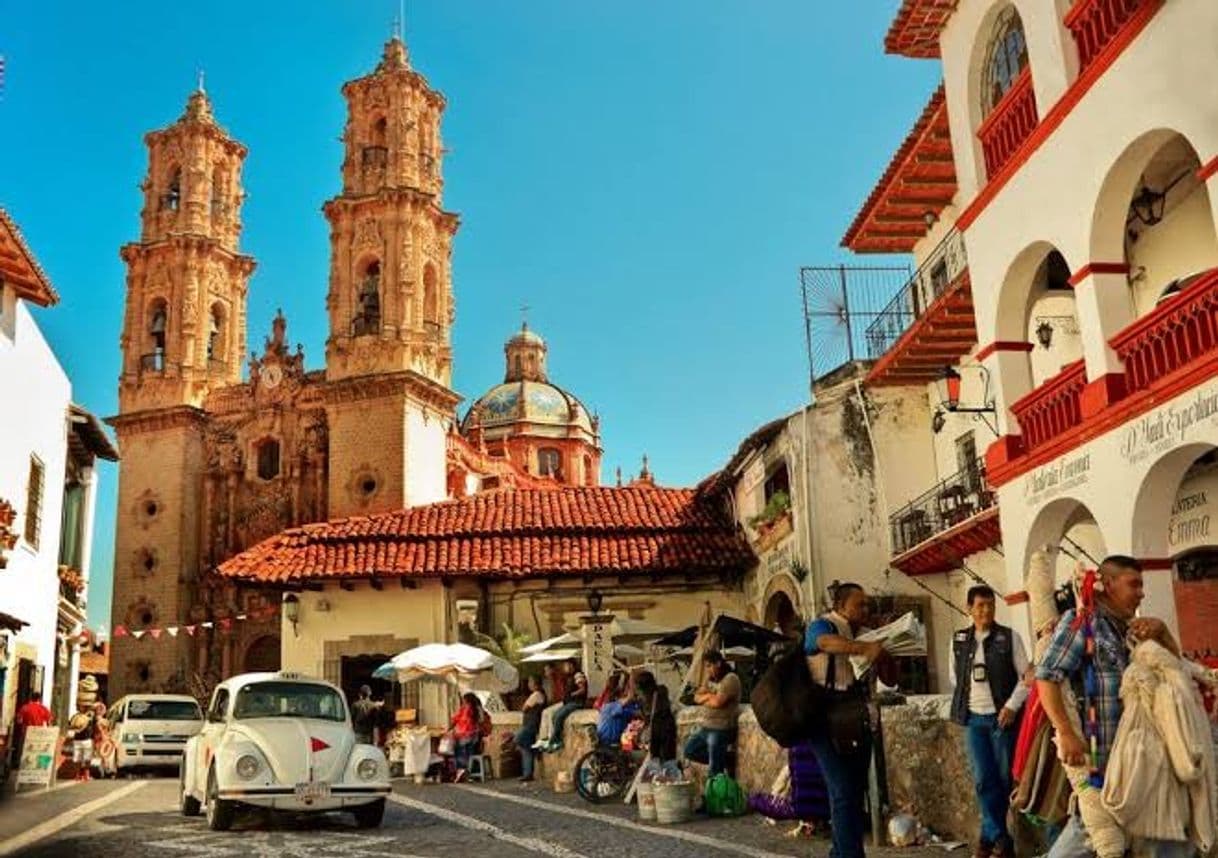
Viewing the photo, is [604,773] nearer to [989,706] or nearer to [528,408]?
[989,706]

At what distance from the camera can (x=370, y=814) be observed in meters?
12.4

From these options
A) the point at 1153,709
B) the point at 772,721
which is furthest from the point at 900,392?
the point at 1153,709

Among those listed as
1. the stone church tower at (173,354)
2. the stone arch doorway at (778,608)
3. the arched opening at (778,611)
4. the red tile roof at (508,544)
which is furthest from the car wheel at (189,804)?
the stone church tower at (173,354)

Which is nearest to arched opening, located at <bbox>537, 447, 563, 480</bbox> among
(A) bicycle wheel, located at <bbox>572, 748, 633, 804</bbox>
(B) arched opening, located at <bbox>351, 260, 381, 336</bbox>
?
(B) arched opening, located at <bbox>351, 260, 381, 336</bbox>

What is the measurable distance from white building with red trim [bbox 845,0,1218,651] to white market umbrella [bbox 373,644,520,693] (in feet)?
33.6

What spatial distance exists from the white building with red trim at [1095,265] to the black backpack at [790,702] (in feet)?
14.9

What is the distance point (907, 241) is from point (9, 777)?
17732 mm

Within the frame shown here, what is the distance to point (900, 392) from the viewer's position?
21.8 metres

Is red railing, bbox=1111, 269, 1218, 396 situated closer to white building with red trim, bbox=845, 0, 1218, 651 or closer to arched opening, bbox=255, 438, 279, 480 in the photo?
white building with red trim, bbox=845, 0, 1218, 651

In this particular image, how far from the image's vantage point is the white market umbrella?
21.3 metres

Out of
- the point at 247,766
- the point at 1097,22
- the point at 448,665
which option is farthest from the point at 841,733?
the point at 448,665

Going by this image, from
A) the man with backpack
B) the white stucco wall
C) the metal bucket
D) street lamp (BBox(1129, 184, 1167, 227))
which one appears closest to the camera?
the man with backpack

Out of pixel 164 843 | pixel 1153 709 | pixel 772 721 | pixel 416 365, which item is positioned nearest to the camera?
pixel 1153 709

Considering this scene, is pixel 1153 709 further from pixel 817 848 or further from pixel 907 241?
pixel 907 241
